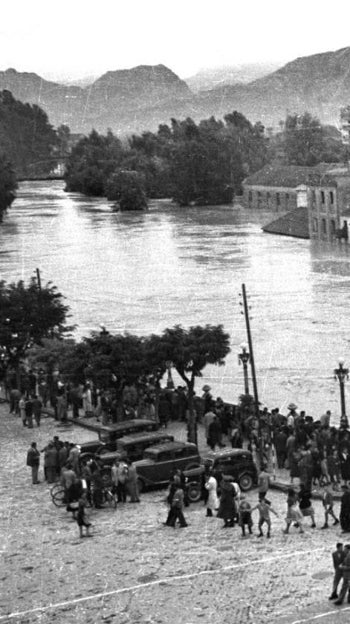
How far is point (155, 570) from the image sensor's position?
1455 centimetres

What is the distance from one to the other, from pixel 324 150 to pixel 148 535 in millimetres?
113757

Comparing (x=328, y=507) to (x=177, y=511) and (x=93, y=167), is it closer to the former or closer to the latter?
(x=177, y=511)

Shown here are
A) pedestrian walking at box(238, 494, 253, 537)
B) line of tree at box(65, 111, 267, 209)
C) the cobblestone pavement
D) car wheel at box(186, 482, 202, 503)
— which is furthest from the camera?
line of tree at box(65, 111, 267, 209)

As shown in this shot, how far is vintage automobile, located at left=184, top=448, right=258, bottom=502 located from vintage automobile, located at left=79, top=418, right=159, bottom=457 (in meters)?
2.21

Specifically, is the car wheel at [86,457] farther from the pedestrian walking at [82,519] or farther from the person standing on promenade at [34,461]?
the pedestrian walking at [82,519]

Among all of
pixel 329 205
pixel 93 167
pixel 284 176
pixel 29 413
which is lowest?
pixel 29 413

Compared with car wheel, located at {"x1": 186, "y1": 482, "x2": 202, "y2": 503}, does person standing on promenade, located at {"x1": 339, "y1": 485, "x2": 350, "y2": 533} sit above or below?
above

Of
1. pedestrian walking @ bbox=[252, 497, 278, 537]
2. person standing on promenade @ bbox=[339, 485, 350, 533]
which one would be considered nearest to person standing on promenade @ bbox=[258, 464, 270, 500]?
pedestrian walking @ bbox=[252, 497, 278, 537]

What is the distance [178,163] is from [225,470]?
9058cm

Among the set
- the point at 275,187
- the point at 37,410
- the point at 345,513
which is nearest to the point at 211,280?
the point at 37,410

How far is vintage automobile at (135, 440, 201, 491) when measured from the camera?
18422mm

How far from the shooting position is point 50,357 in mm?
26188

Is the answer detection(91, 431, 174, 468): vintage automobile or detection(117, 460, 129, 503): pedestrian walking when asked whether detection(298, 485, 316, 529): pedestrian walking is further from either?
detection(91, 431, 174, 468): vintage automobile

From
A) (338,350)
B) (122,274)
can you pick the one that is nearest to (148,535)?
(338,350)
